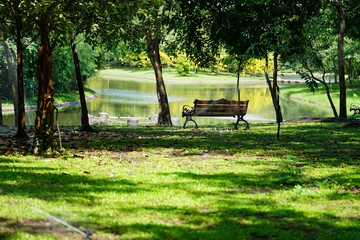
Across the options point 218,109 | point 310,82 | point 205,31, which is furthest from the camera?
point 205,31

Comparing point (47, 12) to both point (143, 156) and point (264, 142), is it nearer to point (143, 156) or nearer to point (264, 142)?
point (143, 156)

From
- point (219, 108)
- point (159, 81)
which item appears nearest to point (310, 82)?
point (219, 108)

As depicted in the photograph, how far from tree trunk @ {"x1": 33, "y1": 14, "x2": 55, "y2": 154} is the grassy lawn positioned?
0.45 metres

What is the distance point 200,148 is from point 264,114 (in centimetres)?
3025

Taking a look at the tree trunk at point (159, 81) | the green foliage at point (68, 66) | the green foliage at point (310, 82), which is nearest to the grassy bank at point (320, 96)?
the green foliage at point (68, 66)

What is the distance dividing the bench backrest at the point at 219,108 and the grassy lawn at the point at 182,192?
6021mm

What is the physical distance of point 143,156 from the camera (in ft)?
40.0

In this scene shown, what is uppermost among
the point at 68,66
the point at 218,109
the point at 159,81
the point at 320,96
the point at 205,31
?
the point at 205,31

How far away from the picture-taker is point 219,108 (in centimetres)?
2028

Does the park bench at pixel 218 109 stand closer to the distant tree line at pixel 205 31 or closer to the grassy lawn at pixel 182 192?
the distant tree line at pixel 205 31

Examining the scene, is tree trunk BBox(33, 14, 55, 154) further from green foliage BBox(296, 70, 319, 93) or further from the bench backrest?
green foliage BBox(296, 70, 319, 93)

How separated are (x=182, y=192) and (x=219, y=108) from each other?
1232 centimetres

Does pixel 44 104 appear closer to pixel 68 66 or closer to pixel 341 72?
pixel 341 72

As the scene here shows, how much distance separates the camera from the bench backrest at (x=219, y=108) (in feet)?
66.2
